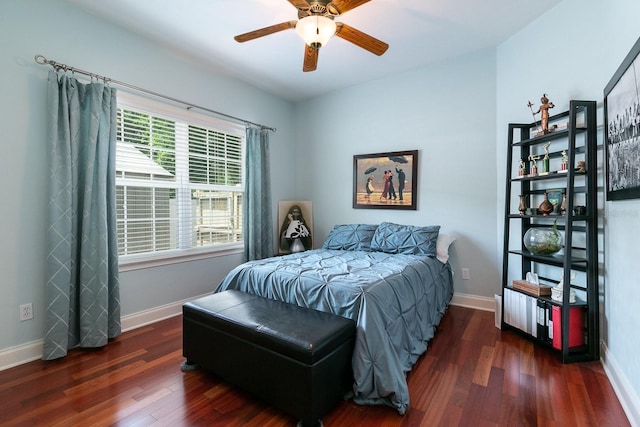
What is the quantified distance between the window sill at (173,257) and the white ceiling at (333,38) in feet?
6.67

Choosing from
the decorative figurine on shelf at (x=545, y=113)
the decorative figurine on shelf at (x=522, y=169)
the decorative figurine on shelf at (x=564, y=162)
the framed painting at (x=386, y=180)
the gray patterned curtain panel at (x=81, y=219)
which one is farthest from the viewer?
the framed painting at (x=386, y=180)

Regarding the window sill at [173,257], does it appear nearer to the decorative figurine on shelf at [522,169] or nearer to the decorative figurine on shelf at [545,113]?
the decorative figurine on shelf at [522,169]

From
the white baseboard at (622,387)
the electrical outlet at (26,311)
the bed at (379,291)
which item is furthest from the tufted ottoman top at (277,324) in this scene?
the white baseboard at (622,387)

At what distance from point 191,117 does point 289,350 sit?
267 cm

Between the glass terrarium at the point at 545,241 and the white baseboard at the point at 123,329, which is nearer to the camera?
Result: the white baseboard at the point at 123,329

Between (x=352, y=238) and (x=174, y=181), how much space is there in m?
2.01

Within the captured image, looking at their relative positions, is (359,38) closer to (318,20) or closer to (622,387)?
(318,20)

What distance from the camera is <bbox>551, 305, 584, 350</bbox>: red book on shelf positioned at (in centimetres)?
212

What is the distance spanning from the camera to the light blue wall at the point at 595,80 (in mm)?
1646

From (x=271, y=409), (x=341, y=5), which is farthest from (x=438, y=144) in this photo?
(x=271, y=409)

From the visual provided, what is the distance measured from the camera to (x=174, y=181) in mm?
3066

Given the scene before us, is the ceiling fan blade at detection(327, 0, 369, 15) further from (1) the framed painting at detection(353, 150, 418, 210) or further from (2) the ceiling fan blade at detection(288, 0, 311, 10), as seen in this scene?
(1) the framed painting at detection(353, 150, 418, 210)

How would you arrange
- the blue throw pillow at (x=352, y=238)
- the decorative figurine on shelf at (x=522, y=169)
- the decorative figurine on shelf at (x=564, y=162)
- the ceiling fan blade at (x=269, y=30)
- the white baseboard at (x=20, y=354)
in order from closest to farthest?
the ceiling fan blade at (x=269, y=30), the white baseboard at (x=20, y=354), the decorative figurine on shelf at (x=564, y=162), the decorative figurine on shelf at (x=522, y=169), the blue throw pillow at (x=352, y=238)

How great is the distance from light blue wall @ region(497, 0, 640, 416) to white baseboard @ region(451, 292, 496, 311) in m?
0.96
